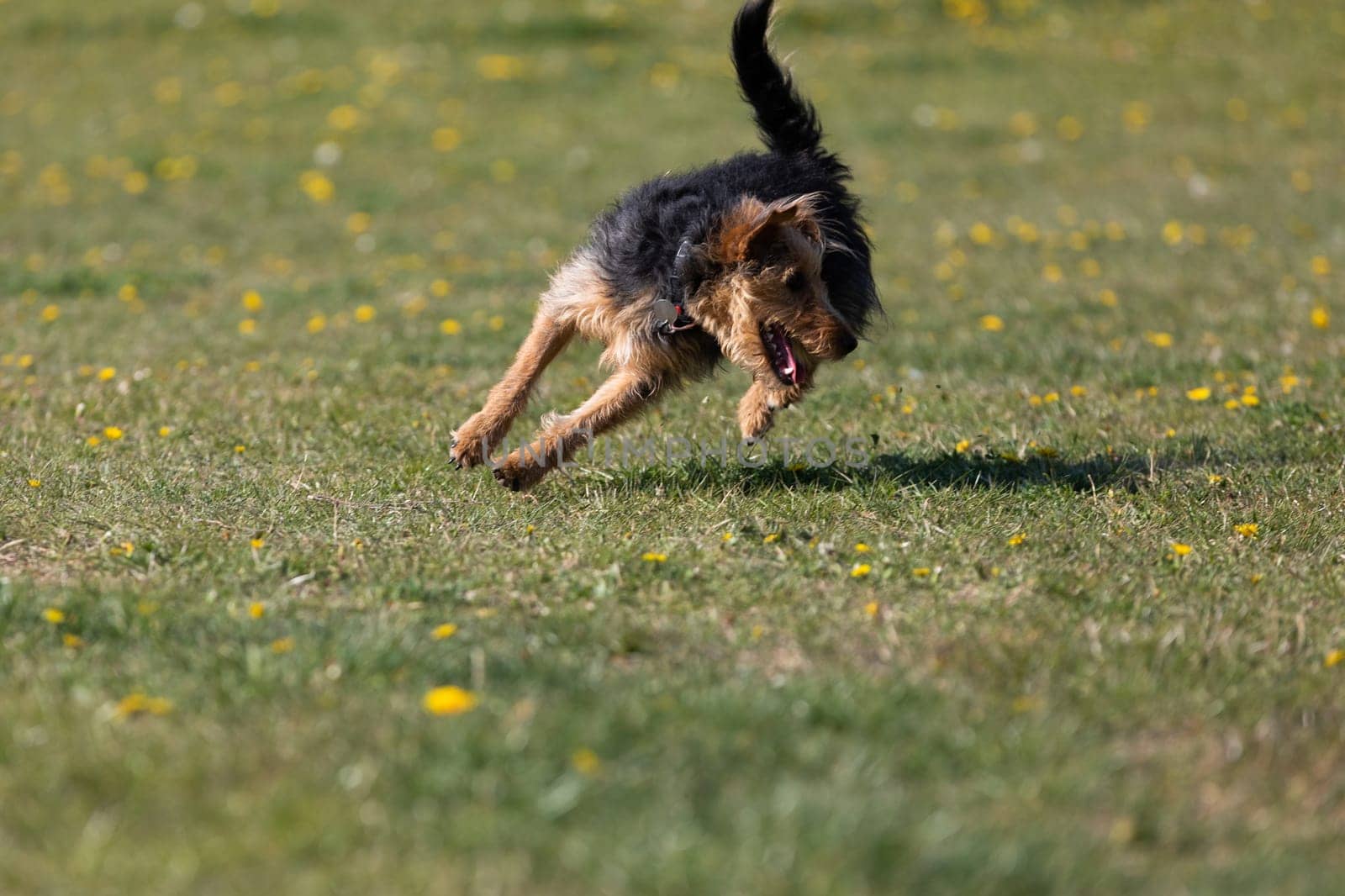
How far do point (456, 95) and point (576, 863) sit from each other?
41.6ft

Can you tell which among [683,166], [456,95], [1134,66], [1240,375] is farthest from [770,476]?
[1134,66]

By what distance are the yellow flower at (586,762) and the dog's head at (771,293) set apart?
2.14 metres

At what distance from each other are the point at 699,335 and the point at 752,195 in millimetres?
512

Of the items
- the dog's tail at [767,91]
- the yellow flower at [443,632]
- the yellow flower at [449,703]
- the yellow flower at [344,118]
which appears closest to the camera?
the yellow flower at [449,703]

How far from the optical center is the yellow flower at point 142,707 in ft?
9.46

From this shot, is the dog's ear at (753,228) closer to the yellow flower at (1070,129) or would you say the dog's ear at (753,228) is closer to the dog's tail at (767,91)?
the dog's tail at (767,91)

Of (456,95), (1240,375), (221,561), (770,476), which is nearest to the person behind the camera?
(221,561)

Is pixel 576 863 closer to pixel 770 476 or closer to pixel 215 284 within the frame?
pixel 770 476

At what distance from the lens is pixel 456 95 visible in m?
14.2

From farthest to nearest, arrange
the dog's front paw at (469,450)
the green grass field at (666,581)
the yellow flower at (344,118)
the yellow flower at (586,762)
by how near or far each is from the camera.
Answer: the yellow flower at (344,118), the dog's front paw at (469,450), the yellow flower at (586,762), the green grass field at (666,581)

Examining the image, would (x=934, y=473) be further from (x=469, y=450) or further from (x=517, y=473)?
(x=469, y=450)

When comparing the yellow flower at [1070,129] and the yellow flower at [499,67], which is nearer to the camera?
the yellow flower at [1070,129]

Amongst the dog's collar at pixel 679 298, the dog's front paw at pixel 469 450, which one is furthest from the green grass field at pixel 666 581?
the dog's collar at pixel 679 298

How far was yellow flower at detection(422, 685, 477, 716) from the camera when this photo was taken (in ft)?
9.33
